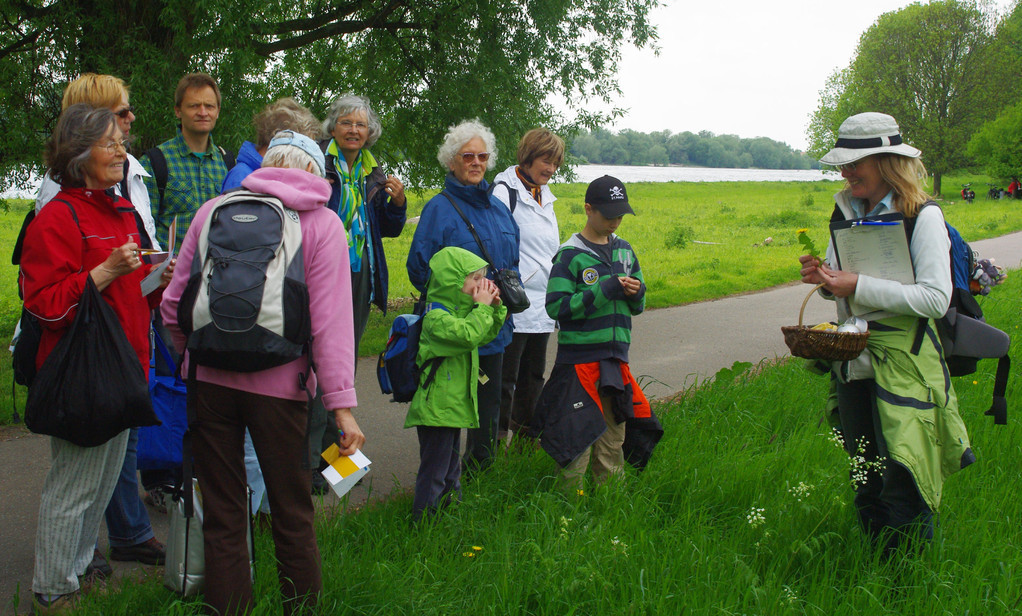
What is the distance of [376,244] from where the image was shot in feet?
16.4

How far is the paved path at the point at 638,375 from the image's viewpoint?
402 cm

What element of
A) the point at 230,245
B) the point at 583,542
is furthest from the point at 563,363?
the point at 230,245

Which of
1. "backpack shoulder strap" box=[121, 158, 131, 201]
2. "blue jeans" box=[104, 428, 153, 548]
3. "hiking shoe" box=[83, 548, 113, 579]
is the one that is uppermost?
"backpack shoulder strap" box=[121, 158, 131, 201]

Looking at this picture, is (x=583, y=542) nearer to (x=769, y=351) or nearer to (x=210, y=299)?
(x=210, y=299)

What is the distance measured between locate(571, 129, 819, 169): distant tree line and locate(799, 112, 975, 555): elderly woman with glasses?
87013 millimetres

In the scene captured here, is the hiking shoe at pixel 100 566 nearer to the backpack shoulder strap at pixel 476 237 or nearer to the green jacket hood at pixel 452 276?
the green jacket hood at pixel 452 276

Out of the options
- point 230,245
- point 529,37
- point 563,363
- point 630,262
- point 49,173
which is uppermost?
point 529,37

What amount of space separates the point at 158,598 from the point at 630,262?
2693mm

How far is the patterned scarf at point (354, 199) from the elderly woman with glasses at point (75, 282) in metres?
1.45

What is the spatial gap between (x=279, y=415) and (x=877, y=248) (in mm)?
2443

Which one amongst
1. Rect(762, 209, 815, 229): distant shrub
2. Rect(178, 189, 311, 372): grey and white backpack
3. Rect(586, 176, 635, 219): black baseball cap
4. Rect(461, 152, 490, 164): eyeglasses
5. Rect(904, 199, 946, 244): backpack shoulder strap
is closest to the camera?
Rect(178, 189, 311, 372): grey and white backpack

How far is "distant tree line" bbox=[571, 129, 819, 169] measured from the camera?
95250 millimetres

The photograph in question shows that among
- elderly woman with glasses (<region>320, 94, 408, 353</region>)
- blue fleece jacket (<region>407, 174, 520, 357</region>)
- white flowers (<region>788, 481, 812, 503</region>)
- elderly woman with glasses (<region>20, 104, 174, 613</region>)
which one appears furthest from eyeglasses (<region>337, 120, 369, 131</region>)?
white flowers (<region>788, 481, 812, 503</region>)

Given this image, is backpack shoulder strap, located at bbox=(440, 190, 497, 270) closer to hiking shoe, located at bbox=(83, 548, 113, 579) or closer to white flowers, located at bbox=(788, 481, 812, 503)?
white flowers, located at bbox=(788, 481, 812, 503)
